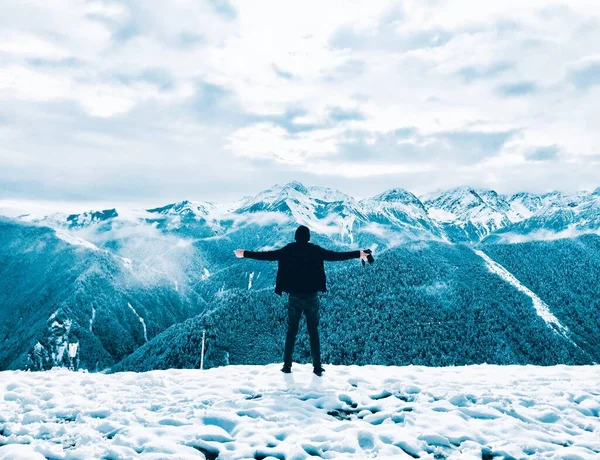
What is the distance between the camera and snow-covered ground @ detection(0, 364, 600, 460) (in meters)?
7.54

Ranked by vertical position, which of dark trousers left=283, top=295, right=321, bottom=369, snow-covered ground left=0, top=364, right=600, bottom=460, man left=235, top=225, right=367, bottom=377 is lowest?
snow-covered ground left=0, top=364, right=600, bottom=460

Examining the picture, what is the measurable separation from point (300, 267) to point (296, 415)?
12.6ft

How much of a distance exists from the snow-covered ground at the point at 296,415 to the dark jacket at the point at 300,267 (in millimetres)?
2606

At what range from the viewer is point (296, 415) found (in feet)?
29.8

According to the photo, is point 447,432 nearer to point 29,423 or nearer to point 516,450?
point 516,450

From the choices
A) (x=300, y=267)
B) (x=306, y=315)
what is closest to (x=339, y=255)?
(x=300, y=267)

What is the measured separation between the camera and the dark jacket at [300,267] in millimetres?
11492

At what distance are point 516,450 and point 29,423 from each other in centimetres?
935

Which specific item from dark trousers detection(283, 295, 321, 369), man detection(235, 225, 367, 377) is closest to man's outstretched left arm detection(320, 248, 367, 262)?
man detection(235, 225, 367, 377)

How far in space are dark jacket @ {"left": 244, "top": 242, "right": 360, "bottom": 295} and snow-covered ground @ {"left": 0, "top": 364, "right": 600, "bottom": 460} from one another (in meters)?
2.61

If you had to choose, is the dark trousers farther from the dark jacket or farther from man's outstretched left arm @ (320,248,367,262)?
man's outstretched left arm @ (320,248,367,262)

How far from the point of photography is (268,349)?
170500 millimetres

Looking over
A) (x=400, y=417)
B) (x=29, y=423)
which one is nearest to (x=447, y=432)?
(x=400, y=417)

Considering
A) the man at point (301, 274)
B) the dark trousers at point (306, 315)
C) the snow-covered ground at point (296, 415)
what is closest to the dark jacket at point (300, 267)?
the man at point (301, 274)
